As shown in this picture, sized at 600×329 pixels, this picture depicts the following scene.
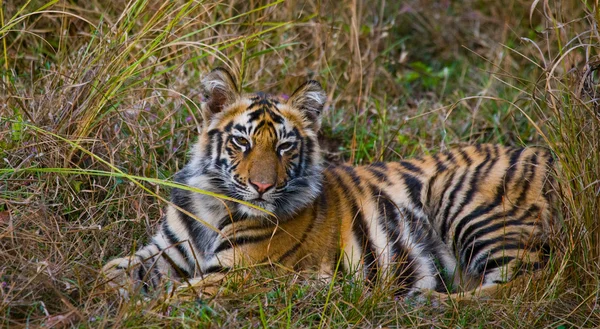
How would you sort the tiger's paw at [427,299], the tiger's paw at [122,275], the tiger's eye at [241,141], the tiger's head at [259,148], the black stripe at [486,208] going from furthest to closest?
the black stripe at [486,208], the tiger's eye at [241,141], the tiger's head at [259,148], the tiger's paw at [427,299], the tiger's paw at [122,275]

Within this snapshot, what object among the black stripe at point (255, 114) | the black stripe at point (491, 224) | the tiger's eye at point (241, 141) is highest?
the black stripe at point (255, 114)

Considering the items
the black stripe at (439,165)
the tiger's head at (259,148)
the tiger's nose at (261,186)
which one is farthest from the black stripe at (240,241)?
the black stripe at (439,165)

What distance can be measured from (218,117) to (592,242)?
82.7 inches

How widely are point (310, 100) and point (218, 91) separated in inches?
21.4

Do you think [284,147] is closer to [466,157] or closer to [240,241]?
[240,241]

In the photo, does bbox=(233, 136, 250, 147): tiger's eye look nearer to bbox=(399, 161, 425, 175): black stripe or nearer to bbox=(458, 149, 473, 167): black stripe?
bbox=(399, 161, 425, 175): black stripe

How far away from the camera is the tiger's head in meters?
4.29

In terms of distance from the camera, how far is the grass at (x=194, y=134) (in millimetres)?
3787

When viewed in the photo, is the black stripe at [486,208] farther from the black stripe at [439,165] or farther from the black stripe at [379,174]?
the black stripe at [379,174]

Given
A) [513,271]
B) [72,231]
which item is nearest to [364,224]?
[513,271]

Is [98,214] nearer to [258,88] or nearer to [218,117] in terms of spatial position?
[218,117]

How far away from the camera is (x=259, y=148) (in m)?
4.34

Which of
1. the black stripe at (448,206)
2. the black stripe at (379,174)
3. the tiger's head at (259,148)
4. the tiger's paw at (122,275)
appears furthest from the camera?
the black stripe at (379,174)

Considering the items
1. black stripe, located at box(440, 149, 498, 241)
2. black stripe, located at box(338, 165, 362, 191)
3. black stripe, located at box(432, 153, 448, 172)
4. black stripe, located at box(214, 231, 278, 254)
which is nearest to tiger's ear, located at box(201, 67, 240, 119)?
black stripe, located at box(214, 231, 278, 254)
